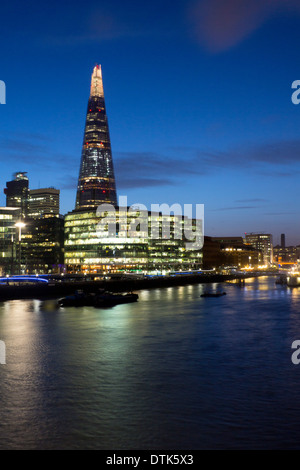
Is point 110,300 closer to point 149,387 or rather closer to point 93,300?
point 93,300

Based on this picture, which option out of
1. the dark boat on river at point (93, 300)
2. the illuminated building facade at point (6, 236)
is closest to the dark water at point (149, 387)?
the dark boat on river at point (93, 300)

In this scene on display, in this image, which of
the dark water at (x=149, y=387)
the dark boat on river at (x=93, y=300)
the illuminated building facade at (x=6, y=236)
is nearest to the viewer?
the dark water at (x=149, y=387)

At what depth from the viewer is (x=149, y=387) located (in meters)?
28.2

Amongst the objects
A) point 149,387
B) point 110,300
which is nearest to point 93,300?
point 110,300

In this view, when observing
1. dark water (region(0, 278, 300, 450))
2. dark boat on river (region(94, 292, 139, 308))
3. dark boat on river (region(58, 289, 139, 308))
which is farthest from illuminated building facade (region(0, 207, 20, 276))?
dark water (region(0, 278, 300, 450))

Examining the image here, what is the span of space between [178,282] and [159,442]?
5672 inches

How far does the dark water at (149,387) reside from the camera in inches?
798

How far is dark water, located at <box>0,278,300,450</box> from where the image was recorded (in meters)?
20.3

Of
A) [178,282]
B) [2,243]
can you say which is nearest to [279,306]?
[178,282]

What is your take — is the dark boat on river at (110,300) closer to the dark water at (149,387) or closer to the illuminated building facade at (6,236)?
the dark water at (149,387)

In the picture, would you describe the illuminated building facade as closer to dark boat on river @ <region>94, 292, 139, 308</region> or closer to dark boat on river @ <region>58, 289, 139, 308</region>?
dark boat on river @ <region>94, 292, 139, 308</region>

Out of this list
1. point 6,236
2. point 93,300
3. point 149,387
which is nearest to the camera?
point 149,387

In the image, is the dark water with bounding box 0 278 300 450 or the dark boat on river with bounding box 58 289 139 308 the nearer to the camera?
the dark water with bounding box 0 278 300 450
